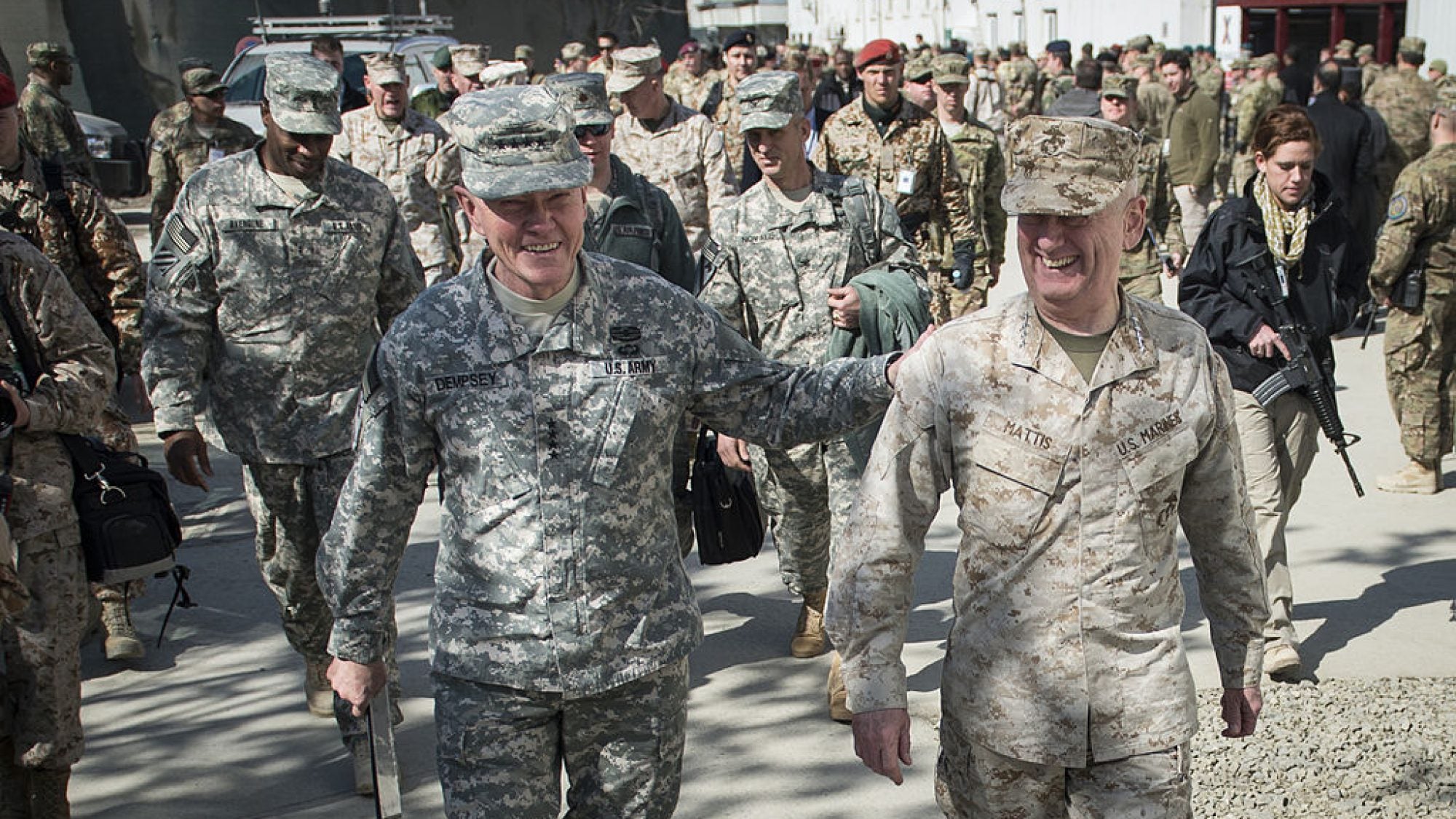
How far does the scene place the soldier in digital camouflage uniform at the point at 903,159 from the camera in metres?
8.48

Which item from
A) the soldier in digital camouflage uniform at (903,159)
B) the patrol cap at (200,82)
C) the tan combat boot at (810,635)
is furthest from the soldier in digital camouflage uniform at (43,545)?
the patrol cap at (200,82)

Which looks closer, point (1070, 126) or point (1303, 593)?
point (1070, 126)

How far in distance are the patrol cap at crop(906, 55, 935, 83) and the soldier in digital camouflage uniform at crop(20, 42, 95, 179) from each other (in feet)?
16.5

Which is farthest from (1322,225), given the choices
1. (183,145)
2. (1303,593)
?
(183,145)

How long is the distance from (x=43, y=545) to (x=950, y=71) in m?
6.92

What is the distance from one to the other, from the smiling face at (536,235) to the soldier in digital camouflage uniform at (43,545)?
1733 millimetres

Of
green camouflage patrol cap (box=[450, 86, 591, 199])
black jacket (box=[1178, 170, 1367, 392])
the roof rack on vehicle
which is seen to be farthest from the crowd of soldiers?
the roof rack on vehicle

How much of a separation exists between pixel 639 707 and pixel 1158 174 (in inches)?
268

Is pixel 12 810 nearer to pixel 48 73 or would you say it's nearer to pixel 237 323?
pixel 237 323

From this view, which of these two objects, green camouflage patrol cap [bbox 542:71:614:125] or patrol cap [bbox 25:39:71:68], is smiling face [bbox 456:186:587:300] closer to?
green camouflage patrol cap [bbox 542:71:614:125]

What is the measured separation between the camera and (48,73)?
36.9 feet

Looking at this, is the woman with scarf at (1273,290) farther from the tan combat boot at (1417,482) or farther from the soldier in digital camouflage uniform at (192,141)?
the soldier in digital camouflage uniform at (192,141)

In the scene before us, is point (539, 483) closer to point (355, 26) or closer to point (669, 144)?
point (669, 144)

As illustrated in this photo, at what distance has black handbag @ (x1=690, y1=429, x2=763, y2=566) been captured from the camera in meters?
5.74
